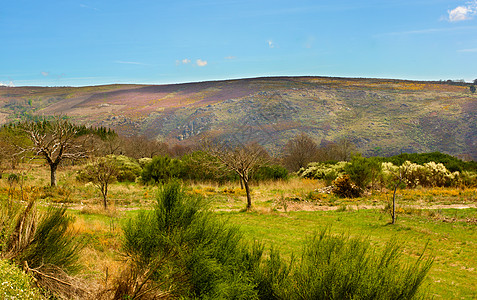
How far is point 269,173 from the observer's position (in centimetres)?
2839

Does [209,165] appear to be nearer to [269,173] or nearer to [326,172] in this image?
[269,173]

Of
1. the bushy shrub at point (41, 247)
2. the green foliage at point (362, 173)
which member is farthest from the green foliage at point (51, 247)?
the green foliage at point (362, 173)

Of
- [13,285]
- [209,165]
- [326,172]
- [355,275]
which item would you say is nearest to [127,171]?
[209,165]

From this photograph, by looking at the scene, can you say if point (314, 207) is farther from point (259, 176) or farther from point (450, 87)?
point (450, 87)

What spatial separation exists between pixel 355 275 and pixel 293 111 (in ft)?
243

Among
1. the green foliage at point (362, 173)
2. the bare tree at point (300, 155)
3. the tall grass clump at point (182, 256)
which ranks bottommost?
the bare tree at point (300, 155)

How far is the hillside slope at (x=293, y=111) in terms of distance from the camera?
62.4m

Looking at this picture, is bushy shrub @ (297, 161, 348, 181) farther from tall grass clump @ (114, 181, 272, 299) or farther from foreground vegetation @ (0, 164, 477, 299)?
tall grass clump @ (114, 181, 272, 299)

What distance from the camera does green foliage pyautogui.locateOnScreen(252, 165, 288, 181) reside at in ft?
91.6

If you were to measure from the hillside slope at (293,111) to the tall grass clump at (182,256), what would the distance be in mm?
54967

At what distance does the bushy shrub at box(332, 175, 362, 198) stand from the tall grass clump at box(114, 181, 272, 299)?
56.6 feet

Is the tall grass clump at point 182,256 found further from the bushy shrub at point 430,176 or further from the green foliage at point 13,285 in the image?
the bushy shrub at point 430,176

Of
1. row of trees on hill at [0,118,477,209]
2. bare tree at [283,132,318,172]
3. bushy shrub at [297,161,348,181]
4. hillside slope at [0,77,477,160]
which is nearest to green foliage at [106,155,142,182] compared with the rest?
row of trees on hill at [0,118,477,209]

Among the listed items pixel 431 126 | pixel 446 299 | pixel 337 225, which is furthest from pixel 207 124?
pixel 446 299
